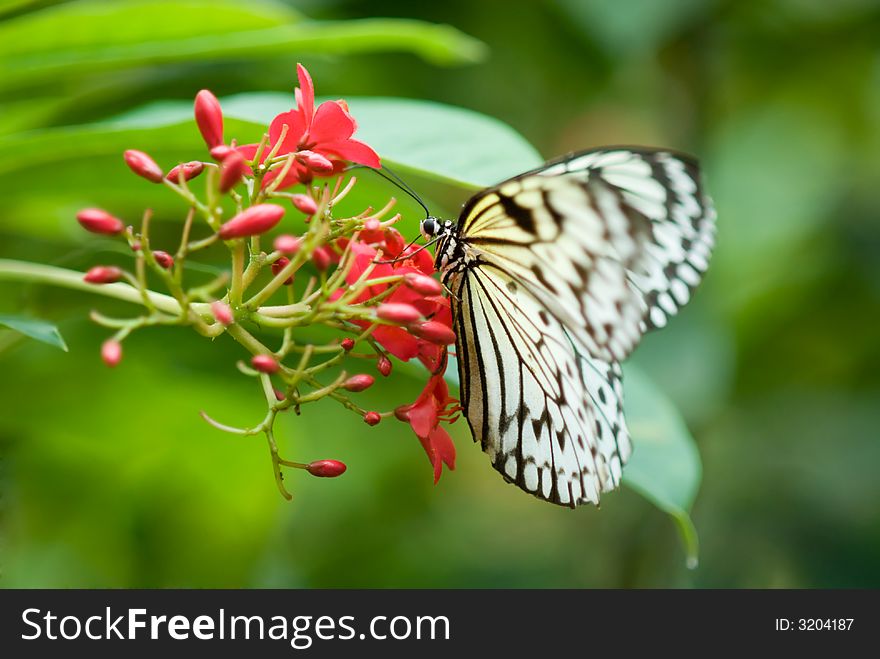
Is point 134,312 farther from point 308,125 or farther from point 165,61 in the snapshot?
point 308,125

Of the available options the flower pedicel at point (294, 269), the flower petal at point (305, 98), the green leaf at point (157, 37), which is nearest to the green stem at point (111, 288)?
the flower pedicel at point (294, 269)

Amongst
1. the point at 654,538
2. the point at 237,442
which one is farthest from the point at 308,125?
the point at 654,538

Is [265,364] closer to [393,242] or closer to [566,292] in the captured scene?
[393,242]

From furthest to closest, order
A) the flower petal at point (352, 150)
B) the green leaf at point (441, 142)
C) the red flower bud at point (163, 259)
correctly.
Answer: the green leaf at point (441, 142) → the flower petal at point (352, 150) → the red flower bud at point (163, 259)

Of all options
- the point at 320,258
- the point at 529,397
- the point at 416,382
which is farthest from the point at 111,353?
the point at 416,382

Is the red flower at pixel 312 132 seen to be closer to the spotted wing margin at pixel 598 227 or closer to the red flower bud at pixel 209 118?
the red flower bud at pixel 209 118
